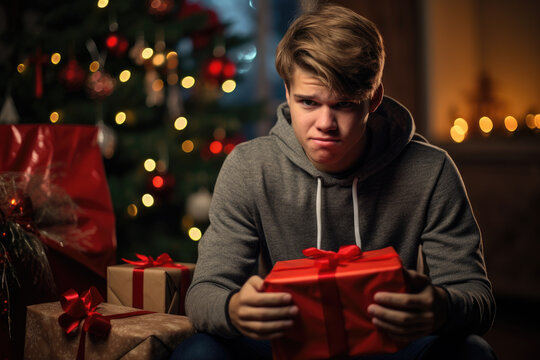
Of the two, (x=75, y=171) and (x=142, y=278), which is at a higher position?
(x=75, y=171)

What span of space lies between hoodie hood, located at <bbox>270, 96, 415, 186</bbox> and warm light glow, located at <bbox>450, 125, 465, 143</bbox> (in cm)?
→ 215

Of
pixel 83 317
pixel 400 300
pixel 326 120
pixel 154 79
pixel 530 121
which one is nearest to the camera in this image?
pixel 400 300

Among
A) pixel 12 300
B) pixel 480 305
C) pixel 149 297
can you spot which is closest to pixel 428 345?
pixel 480 305

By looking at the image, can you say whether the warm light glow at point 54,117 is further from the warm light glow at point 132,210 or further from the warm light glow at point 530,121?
the warm light glow at point 530,121

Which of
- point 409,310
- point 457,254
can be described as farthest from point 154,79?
point 409,310

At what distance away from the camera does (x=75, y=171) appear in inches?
62.0

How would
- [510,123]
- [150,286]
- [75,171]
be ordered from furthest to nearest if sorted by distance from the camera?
[510,123] < [75,171] < [150,286]

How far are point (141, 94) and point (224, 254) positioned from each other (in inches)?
52.3

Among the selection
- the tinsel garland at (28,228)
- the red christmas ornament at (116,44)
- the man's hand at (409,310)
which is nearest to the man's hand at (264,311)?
the man's hand at (409,310)

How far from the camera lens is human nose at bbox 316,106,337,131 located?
1.12 metres

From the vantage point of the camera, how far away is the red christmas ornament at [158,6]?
7.71 ft

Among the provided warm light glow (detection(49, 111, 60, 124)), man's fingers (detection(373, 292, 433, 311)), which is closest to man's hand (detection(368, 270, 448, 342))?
man's fingers (detection(373, 292, 433, 311))

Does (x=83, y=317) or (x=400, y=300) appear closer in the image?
(x=400, y=300)

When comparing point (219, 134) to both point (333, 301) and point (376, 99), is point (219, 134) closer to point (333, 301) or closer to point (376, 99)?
point (376, 99)
